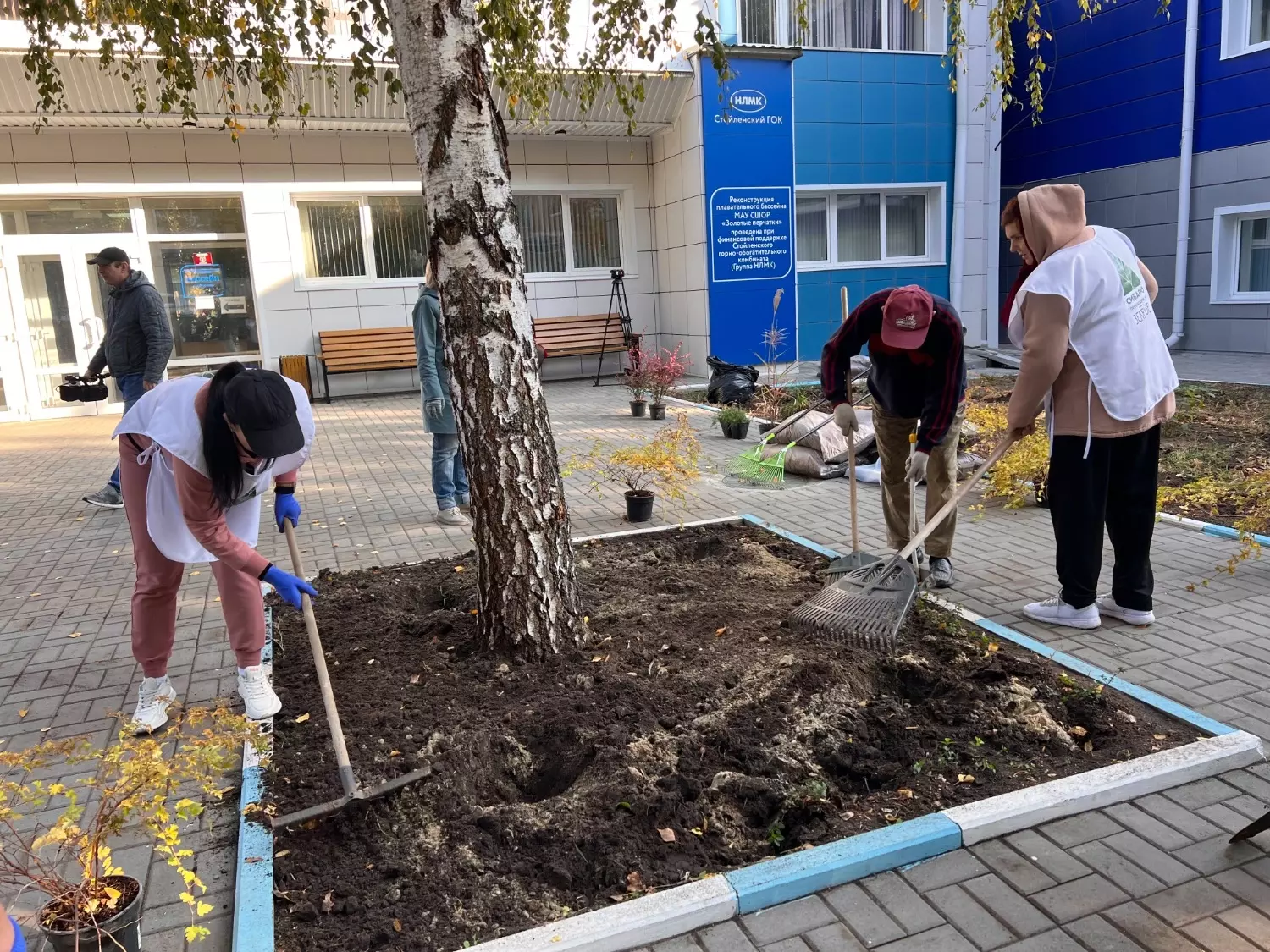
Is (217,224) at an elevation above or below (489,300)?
above

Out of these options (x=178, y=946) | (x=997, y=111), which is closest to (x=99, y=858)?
(x=178, y=946)

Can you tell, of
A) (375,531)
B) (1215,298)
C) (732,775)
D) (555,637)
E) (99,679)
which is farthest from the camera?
(1215,298)

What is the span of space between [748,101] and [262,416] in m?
12.2

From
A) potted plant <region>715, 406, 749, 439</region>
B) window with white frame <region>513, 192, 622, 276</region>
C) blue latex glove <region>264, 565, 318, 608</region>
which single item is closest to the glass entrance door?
window with white frame <region>513, 192, 622, 276</region>

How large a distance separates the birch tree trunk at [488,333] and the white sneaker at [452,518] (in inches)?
101

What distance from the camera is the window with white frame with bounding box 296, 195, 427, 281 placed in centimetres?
1330

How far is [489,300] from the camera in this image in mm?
3514

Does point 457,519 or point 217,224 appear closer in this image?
point 457,519

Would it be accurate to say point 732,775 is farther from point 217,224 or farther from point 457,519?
point 217,224

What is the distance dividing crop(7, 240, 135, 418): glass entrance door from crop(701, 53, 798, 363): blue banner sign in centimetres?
855

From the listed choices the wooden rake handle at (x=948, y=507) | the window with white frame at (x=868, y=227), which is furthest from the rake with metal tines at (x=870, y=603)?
the window with white frame at (x=868, y=227)

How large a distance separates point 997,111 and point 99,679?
1486 cm

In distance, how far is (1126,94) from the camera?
1518 centimetres

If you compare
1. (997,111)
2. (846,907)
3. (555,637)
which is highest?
(997,111)
